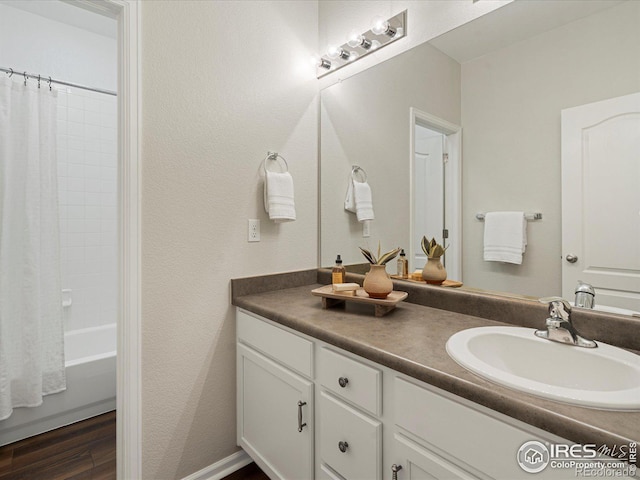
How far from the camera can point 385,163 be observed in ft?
5.75

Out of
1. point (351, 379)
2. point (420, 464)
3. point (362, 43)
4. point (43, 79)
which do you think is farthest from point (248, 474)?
point (43, 79)

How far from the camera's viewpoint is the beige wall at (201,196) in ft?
4.80

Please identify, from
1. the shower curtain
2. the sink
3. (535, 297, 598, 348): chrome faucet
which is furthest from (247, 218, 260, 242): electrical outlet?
the shower curtain

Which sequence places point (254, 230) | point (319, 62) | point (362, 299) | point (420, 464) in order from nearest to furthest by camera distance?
point (420, 464)
point (362, 299)
point (254, 230)
point (319, 62)

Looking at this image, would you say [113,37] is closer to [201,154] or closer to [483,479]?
[201,154]

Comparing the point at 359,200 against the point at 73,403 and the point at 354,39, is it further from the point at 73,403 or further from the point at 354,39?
the point at 73,403

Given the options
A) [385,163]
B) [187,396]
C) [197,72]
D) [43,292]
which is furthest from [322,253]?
[43,292]

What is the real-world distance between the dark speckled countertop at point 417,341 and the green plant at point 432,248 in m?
0.22

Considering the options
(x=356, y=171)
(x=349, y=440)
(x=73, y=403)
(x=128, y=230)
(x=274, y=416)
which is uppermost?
(x=356, y=171)

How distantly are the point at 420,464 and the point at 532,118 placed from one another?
115cm

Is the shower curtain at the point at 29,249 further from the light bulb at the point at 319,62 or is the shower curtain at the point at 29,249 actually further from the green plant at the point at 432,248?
the green plant at the point at 432,248

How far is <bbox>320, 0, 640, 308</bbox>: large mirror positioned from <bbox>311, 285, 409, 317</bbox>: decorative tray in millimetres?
303

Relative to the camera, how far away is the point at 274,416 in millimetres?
1410

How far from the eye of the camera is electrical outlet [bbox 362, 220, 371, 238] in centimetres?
182
